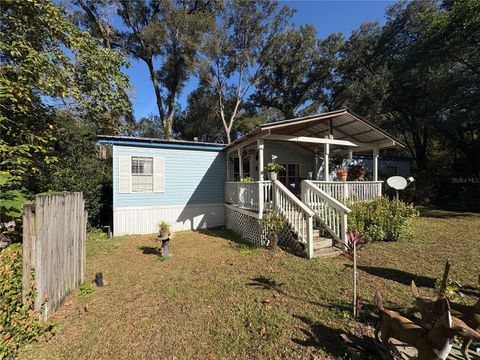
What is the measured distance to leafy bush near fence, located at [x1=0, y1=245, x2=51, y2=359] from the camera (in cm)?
258

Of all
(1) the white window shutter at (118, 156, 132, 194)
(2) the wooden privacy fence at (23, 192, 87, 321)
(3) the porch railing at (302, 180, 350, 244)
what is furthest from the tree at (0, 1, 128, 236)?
(3) the porch railing at (302, 180, 350, 244)

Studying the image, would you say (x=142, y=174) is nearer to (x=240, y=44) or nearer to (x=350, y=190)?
(x=350, y=190)

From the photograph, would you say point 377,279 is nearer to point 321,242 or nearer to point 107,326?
point 321,242

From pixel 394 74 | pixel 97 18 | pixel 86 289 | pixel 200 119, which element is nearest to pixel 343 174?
pixel 86 289

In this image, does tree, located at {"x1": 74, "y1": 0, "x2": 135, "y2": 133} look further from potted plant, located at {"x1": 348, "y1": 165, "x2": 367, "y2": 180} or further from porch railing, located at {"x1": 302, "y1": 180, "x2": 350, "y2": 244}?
potted plant, located at {"x1": 348, "y1": 165, "x2": 367, "y2": 180}

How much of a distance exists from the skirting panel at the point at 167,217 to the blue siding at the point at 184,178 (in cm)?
22

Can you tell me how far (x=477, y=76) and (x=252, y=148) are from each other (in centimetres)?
1360

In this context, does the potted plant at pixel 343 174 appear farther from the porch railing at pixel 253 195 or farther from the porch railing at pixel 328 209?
the porch railing at pixel 253 195

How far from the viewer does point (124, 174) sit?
8680mm

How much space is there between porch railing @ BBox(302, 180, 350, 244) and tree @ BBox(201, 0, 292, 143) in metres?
16.2

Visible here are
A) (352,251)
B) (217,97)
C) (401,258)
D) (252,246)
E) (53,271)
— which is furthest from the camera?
(217,97)

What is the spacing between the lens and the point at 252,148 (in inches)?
386

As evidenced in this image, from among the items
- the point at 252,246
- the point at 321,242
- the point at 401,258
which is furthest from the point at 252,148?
the point at 401,258

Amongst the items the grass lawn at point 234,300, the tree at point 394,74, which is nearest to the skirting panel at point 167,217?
the grass lawn at point 234,300
